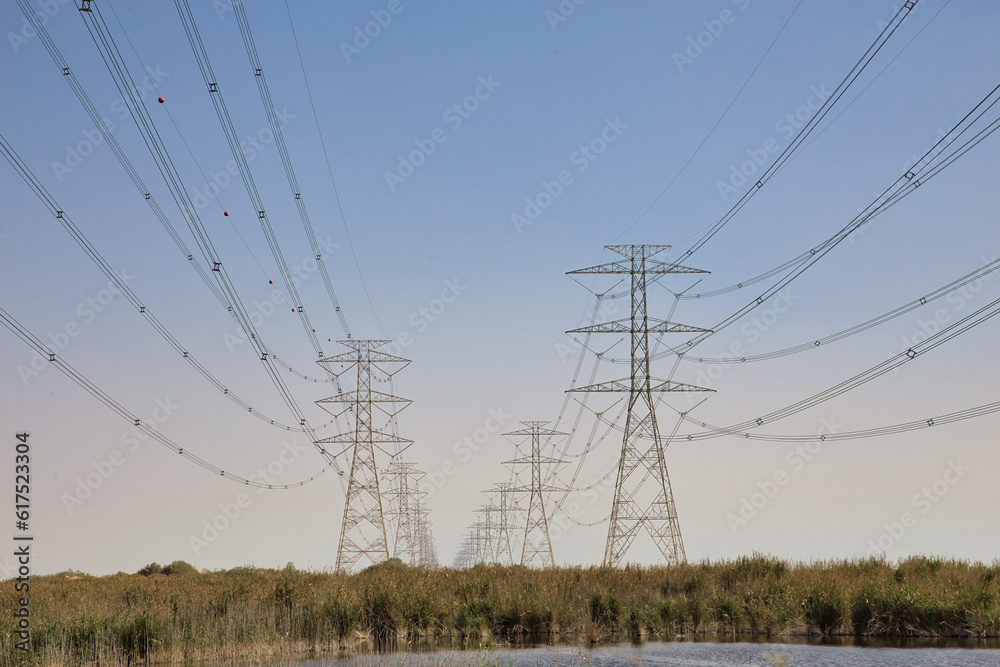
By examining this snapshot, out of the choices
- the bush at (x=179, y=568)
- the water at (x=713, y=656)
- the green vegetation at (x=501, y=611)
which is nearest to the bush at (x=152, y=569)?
the bush at (x=179, y=568)

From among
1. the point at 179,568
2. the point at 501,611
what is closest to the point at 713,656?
the point at 501,611

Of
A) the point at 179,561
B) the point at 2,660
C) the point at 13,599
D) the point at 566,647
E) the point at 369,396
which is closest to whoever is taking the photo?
the point at 2,660

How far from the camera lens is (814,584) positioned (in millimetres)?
26406

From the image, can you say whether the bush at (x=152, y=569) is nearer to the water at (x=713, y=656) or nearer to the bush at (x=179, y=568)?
the bush at (x=179, y=568)

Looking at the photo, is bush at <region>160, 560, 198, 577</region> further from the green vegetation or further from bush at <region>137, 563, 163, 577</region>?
the green vegetation

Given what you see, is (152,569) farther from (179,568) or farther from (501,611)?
(501,611)

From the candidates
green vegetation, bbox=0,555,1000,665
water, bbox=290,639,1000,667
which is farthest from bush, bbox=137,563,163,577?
water, bbox=290,639,1000,667

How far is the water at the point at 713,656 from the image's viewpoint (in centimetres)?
1769

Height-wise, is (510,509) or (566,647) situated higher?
(510,509)

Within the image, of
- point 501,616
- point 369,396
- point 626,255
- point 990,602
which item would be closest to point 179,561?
point 369,396

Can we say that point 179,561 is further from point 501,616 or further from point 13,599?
point 501,616

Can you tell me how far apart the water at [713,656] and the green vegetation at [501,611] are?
212 cm

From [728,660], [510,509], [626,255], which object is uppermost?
[626,255]

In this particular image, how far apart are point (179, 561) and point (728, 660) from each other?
198 feet
